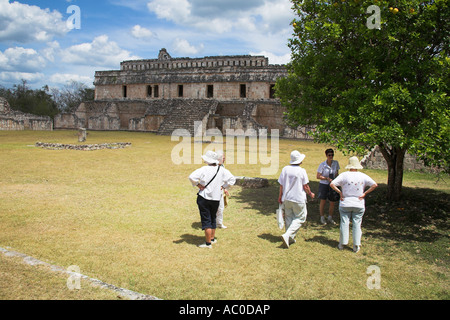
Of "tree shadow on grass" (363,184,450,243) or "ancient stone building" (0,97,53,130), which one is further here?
"ancient stone building" (0,97,53,130)

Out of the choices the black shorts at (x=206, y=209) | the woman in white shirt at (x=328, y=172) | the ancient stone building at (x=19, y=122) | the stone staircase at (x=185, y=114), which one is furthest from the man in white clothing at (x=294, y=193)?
the ancient stone building at (x=19, y=122)

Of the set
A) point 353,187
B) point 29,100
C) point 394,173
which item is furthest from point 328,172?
point 29,100

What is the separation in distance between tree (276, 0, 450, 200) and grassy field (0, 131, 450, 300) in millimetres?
1623

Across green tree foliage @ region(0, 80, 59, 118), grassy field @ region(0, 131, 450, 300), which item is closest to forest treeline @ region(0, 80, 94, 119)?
green tree foliage @ region(0, 80, 59, 118)

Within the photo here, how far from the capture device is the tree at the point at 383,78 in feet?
19.5

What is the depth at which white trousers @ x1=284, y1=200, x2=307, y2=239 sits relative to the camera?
17.3 feet

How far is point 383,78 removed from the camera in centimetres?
673

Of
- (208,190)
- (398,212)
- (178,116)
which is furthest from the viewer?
(178,116)

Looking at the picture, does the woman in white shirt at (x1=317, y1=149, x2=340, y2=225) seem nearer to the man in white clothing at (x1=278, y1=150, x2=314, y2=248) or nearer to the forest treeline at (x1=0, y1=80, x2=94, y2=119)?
the man in white clothing at (x1=278, y1=150, x2=314, y2=248)

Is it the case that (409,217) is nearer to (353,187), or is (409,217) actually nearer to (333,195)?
(333,195)

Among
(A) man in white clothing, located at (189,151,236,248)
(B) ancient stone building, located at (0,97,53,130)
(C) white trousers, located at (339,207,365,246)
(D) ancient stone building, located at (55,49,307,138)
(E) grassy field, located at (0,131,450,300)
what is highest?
(D) ancient stone building, located at (55,49,307,138)

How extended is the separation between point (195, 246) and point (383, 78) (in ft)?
16.6

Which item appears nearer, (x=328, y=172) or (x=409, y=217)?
(x=328, y=172)
